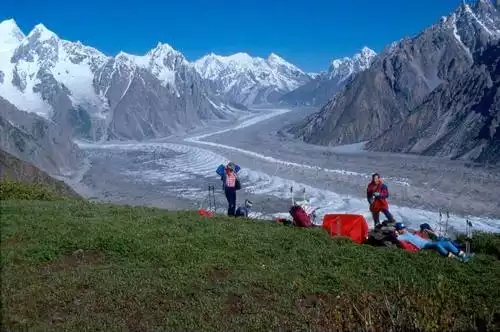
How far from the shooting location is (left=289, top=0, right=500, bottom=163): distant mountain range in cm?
8212

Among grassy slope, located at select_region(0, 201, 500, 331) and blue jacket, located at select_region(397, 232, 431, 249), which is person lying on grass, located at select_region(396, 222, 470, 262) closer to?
blue jacket, located at select_region(397, 232, 431, 249)

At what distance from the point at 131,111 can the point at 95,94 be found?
18015 millimetres

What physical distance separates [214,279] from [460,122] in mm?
82620

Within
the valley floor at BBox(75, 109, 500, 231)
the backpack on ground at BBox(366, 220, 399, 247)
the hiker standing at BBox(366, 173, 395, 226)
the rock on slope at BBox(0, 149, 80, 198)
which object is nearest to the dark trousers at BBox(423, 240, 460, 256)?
the backpack on ground at BBox(366, 220, 399, 247)

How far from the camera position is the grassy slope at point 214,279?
24.0 ft

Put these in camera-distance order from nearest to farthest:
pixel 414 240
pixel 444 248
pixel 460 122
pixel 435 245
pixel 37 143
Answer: pixel 444 248
pixel 435 245
pixel 414 240
pixel 460 122
pixel 37 143

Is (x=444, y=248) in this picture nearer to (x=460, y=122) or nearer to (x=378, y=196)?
(x=378, y=196)

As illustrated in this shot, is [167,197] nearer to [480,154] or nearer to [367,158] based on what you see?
[367,158]

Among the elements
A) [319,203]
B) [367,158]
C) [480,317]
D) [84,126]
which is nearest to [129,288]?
[480,317]

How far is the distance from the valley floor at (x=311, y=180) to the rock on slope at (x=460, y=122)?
4.13 meters

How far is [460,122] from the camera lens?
3356 inches

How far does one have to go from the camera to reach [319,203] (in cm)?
5050

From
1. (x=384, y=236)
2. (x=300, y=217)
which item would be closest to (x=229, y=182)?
(x=300, y=217)

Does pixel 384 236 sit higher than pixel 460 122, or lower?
lower
